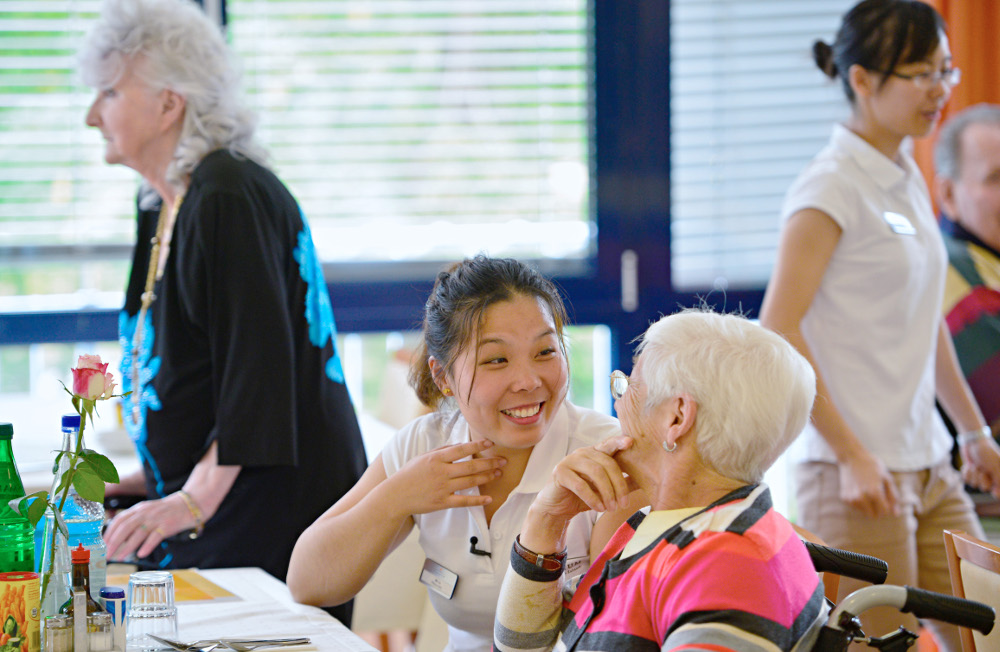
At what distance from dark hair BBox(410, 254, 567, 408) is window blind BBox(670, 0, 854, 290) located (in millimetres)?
2380

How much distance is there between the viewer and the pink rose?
48.0 inches

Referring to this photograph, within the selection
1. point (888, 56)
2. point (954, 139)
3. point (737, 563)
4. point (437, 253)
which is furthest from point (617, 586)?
point (437, 253)

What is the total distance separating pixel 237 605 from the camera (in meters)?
1.62

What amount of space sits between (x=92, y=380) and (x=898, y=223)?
5.73 feet

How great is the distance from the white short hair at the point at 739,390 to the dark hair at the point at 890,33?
50.4 inches

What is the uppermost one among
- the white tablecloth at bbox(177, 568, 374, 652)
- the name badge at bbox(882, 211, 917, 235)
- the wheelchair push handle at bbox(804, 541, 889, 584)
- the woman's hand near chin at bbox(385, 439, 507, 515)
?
the name badge at bbox(882, 211, 917, 235)

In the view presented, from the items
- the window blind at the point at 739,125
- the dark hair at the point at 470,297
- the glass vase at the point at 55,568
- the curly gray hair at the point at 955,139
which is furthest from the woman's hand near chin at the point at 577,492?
the window blind at the point at 739,125

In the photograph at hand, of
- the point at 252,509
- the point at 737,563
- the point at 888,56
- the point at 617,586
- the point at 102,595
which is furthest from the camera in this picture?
the point at 888,56

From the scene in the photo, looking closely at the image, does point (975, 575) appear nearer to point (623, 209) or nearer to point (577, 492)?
point (577, 492)

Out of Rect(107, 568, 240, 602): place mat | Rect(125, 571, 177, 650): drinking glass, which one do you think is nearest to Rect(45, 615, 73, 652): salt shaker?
Rect(125, 571, 177, 650): drinking glass

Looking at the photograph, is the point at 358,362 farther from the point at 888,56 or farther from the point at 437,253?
the point at 888,56

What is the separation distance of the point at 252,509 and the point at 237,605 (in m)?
0.38

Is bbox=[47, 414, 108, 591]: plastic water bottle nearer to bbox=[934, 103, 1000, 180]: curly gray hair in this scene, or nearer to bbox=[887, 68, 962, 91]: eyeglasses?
bbox=[887, 68, 962, 91]: eyeglasses

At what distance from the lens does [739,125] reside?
12.9ft
